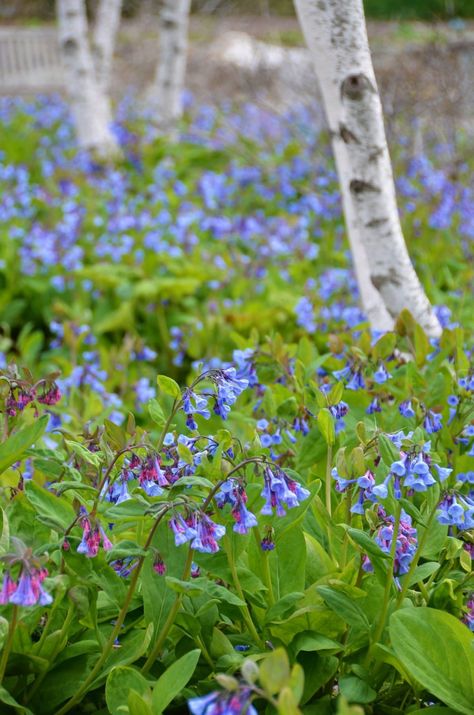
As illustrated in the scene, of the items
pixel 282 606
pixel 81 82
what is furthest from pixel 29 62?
pixel 282 606

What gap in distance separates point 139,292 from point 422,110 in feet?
11.6

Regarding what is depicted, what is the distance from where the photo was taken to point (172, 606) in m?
1.55

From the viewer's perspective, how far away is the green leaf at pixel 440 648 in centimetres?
144

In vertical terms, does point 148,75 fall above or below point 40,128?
below

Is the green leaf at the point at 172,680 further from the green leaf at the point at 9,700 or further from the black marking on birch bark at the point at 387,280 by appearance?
the black marking on birch bark at the point at 387,280

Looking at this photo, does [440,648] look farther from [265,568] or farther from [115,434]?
[115,434]

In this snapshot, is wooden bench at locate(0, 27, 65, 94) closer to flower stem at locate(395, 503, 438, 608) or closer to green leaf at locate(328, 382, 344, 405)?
green leaf at locate(328, 382, 344, 405)

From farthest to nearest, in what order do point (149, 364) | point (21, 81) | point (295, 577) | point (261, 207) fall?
point (21, 81) < point (261, 207) < point (149, 364) < point (295, 577)

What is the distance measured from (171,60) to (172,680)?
25.2 feet

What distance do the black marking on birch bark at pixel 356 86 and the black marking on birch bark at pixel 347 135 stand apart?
98mm

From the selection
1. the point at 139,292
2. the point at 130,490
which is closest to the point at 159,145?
the point at 139,292

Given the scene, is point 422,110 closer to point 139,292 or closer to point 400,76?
point 400,76

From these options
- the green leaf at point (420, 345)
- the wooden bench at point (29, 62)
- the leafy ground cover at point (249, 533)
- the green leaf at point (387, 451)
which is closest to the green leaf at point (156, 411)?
the leafy ground cover at point (249, 533)

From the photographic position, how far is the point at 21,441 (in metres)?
1.60
